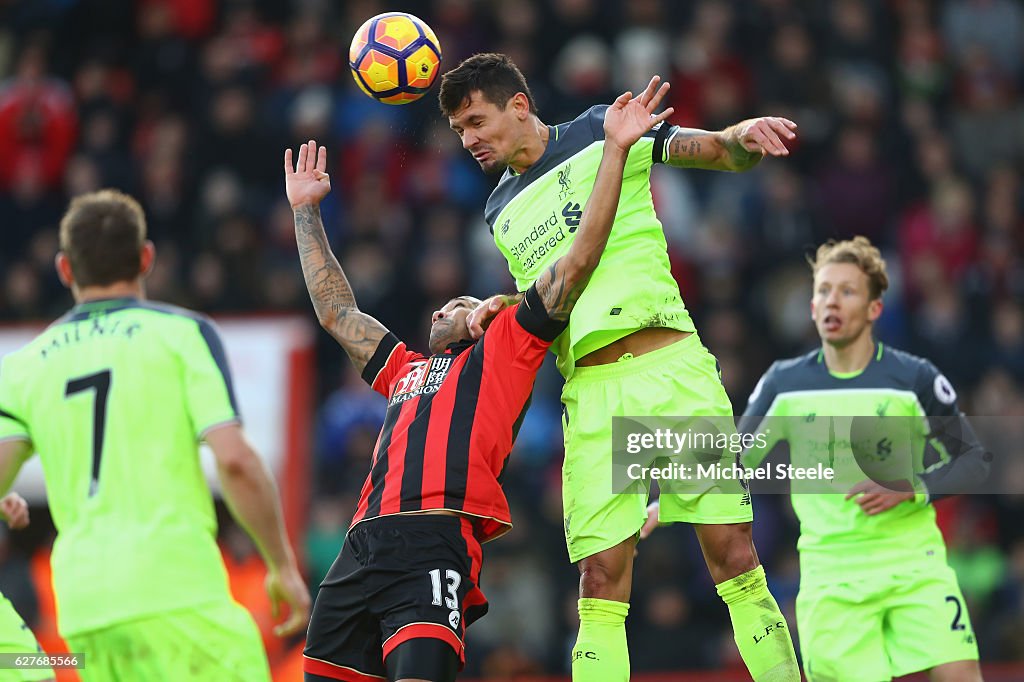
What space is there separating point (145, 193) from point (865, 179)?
6949mm

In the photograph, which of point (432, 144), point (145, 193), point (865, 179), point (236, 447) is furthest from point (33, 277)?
point (236, 447)

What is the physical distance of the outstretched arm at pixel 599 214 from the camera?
18.4 feet

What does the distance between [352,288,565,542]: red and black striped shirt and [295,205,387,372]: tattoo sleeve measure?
1.60ft

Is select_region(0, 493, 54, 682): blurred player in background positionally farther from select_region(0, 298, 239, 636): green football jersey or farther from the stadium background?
the stadium background

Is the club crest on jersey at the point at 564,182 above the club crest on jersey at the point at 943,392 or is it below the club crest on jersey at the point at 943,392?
above

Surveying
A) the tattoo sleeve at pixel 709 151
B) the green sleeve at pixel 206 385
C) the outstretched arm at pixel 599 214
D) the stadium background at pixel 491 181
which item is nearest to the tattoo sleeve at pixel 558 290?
the outstretched arm at pixel 599 214

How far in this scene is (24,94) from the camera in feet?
46.8

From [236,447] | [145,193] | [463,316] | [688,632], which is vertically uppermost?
[145,193]

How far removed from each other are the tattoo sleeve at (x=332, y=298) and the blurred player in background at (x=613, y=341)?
690mm

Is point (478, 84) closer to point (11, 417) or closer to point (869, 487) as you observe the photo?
point (11, 417)

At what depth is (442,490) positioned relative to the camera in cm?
559

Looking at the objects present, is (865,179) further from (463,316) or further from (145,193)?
(463,316)

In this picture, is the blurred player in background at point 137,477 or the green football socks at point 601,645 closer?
the blurred player in background at point 137,477

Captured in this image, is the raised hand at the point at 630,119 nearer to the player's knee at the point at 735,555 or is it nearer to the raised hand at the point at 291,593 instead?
the player's knee at the point at 735,555
